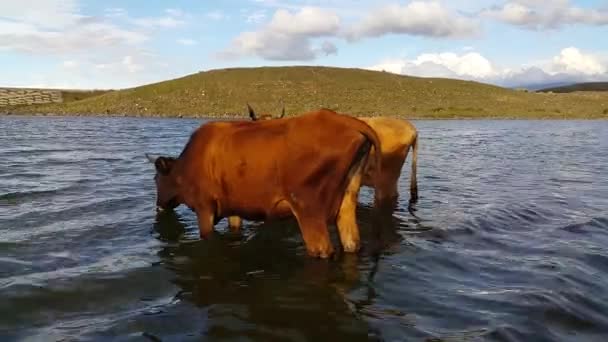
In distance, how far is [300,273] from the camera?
7.41 meters

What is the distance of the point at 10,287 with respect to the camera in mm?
6734

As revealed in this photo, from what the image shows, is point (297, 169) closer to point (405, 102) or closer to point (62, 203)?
point (62, 203)

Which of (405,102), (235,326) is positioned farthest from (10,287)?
(405,102)

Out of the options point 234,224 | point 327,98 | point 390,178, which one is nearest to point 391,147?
point 390,178

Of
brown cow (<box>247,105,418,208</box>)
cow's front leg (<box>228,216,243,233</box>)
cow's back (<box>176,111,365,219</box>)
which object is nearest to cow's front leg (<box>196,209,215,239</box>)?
cow's back (<box>176,111,365,219</box>)

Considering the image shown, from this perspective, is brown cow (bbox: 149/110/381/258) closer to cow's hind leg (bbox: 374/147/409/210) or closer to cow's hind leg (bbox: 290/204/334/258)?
cow's hind leg (bbox: 290/204/334/258)

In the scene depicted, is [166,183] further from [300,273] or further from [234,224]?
[300,273]

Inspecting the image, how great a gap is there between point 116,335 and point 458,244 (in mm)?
5606

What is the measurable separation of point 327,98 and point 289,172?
67.5 meters

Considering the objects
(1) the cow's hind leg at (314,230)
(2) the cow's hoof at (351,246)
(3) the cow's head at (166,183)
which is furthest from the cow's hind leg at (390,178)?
(1) the cow's hind leg at (314,230)

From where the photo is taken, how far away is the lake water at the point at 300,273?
18.9 ft

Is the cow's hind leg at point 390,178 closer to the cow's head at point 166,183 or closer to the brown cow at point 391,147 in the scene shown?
the brown cow at point 391,147

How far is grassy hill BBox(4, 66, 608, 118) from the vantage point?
223ft

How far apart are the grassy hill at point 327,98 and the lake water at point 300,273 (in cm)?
5239
